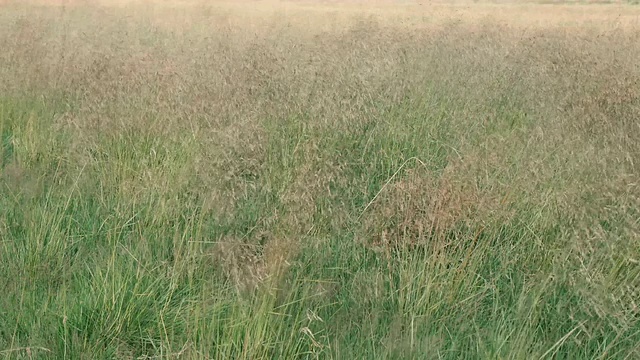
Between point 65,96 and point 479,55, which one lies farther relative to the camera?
point 479,55

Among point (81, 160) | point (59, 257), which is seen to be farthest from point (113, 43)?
point (59, 257)

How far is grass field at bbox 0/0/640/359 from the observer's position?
61.0 inches

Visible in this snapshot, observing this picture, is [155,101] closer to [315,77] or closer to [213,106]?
Result: [213,106]

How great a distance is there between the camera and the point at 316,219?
6.50ft

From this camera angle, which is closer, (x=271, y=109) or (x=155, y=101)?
(x=271, y=109)

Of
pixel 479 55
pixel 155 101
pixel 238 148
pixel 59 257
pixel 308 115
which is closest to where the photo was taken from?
pixel 59 257

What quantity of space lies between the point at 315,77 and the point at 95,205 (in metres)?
1.41

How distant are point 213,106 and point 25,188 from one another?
88 cm

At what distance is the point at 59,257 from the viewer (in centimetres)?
192

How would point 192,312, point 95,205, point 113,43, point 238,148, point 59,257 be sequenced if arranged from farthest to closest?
point 113,43
point 95,205
point 238,148
point 59,257
point 192,312

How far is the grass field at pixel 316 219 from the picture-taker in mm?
1550

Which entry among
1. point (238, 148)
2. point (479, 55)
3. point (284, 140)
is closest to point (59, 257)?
point (238, 148)

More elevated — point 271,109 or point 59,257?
point 271,109

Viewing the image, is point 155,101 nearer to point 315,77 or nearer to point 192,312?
point 315,77
